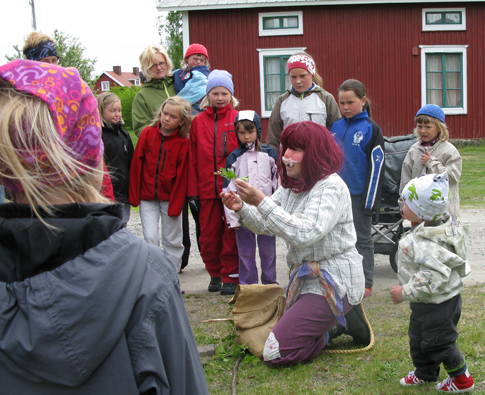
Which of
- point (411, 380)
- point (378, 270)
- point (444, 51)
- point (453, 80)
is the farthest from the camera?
point (453, 80)

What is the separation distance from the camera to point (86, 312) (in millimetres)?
1190

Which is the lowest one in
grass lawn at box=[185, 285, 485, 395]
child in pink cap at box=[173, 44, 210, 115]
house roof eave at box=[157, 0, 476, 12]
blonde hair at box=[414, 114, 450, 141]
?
grass lawn at box=[185, 285, 485, 395]

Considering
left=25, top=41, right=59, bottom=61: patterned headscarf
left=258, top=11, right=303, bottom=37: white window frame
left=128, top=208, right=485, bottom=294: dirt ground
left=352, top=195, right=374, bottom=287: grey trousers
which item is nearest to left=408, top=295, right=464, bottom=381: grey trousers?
left=352, top=195, right=374, bottom=287: grey trousers

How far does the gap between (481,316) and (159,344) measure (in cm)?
399

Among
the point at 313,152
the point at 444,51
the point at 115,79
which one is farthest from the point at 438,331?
the point at 115,79

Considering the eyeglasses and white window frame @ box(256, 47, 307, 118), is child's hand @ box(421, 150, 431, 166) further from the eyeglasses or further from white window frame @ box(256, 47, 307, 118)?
white window frame @ box(256, 47, 307, 118)

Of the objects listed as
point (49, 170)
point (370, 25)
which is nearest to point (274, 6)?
point (370, 25)

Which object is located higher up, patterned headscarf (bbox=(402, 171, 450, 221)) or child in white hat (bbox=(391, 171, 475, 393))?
patterned headscarf (bbox=(402, 171, 450, 221))

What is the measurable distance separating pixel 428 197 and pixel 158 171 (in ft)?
10.1

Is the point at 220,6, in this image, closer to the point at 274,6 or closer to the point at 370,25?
the point at 274,6

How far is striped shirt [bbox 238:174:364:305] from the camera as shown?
3527 millimetres

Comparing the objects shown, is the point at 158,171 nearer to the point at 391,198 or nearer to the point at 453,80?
the point at 391,198

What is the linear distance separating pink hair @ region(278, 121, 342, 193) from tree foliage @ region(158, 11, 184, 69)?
40578 mm

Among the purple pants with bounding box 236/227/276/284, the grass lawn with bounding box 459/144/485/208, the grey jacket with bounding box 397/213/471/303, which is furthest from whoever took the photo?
the grass lawn with bounding box 459/144/485/208
